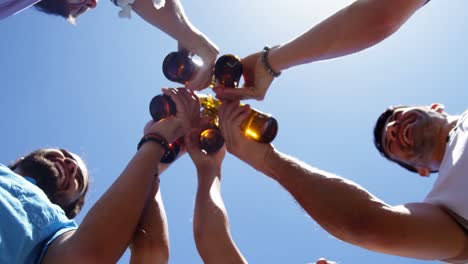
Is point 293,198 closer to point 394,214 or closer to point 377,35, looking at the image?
point 394,214

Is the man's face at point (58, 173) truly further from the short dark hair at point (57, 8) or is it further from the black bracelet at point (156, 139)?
the short dark hair at point (57, 8)

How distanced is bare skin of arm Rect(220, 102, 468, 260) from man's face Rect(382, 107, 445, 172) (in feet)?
4.74

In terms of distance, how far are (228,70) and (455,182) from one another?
5.60 feet

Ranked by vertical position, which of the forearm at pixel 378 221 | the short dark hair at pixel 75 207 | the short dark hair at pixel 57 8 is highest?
the short dark hair at pixel 57 8

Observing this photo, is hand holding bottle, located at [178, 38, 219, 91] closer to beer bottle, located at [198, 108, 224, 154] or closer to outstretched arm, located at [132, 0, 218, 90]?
outstretched arm, located at [132, 0, 218, 90]

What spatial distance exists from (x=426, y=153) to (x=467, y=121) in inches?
31.0

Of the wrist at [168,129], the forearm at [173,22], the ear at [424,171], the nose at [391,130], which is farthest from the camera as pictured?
the nose at [391,130]

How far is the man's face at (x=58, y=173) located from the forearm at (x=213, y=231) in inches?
39.5

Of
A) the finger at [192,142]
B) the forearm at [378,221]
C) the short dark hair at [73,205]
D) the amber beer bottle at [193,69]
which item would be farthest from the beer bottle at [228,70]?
the short dark hair at [73,205]

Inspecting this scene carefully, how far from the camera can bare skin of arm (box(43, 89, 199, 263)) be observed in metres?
2.19

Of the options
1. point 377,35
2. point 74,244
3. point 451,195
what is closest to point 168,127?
point 74,244

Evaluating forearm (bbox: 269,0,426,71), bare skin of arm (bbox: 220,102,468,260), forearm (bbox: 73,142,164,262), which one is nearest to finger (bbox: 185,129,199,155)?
forearm (bbox: 73,142,164,262)

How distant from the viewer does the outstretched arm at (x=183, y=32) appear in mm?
3463

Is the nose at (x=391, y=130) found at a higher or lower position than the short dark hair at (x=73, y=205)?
higher
